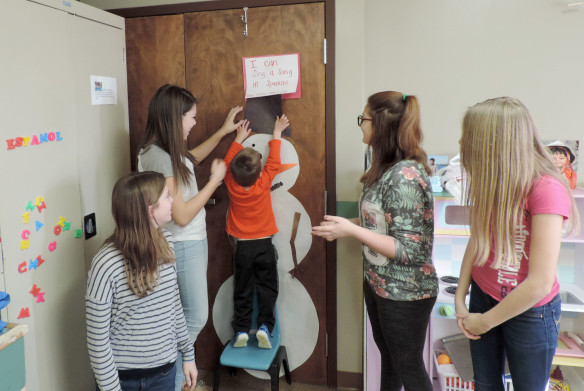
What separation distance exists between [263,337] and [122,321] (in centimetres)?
95

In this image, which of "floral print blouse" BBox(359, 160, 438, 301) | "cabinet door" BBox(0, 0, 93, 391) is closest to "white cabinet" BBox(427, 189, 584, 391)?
"floral print blouse" BBox(359, 160, 438, 301)

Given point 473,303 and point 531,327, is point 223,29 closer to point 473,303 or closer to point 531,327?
point 473,303

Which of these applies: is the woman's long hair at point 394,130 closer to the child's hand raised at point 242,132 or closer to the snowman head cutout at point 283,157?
the snowman head cutout at point 283,157

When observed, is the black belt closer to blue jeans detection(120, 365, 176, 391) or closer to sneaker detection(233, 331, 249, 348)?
blue jeans detection(120, 365, 176, 391)

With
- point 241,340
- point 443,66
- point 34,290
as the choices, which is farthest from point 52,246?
point 443,66

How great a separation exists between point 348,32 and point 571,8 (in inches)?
43.0

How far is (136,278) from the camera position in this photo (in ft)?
4.87

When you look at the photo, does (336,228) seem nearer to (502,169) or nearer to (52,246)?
(502,169)

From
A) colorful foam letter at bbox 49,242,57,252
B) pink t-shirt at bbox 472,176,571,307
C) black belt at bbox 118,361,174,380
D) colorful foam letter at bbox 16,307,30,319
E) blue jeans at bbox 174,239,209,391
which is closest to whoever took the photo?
pink t-shirt at bbox 472,176,571,307

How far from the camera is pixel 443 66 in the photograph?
2428 mm

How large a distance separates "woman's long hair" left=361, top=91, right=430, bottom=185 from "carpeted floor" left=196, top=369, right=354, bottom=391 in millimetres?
1370

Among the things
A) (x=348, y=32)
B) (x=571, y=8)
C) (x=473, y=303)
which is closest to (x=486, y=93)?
(x=571, y=8)

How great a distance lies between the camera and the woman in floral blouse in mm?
1619

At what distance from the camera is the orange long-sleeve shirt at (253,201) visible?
2.28 metres
